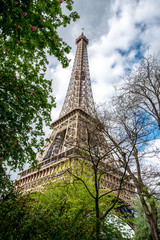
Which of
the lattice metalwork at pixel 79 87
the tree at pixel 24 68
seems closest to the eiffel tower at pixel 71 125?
the lattice metalwork at pixel 79 87

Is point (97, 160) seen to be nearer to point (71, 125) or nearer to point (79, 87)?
point (71, 125)

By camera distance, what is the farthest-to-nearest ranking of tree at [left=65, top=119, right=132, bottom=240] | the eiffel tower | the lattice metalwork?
the lattice metalwork → the eiffel tower → tree at [left=65, top=119, right=132, bottom=240]

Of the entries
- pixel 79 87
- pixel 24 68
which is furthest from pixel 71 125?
pixel 24 68

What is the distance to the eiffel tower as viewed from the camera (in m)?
20.6

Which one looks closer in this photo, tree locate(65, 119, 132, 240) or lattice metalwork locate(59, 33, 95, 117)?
tree locate(65, 119, 132, 240)

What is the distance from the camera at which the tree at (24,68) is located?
16.2ft

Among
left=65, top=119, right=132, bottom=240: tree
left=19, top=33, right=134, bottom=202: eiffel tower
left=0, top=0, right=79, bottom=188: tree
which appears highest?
left=19, top=33, right=134, bottom=202: eiffel tower

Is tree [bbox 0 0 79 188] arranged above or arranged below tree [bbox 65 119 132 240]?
above

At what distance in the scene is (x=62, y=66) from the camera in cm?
682

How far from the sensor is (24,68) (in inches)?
278

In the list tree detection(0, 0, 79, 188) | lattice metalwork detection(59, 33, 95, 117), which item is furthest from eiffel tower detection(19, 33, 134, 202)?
tree detection(0, 0, 79, 188)

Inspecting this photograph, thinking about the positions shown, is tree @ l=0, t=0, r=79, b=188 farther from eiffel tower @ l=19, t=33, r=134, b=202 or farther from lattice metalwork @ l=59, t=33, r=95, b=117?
lattice metalwork @ l=59, t=33, r=95, b=117

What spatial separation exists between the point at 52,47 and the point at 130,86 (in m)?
4.60

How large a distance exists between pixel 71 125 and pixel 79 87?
637 inches
